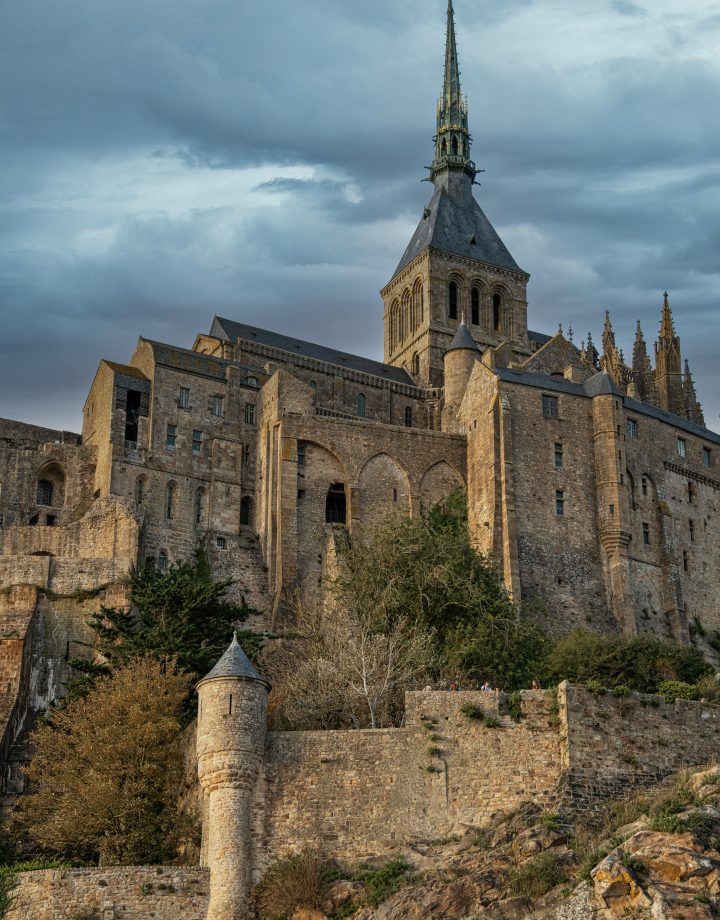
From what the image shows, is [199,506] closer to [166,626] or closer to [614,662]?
[166,626]

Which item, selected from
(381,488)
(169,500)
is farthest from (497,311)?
(169,500)

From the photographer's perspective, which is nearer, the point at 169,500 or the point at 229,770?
the point at 229,770

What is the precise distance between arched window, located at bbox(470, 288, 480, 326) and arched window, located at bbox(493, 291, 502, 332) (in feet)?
4.20

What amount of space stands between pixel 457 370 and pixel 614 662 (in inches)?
1177

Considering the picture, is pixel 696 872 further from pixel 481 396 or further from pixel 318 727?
pixel 481 396

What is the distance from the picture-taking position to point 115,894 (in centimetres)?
3566

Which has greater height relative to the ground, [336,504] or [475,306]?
[475,306]

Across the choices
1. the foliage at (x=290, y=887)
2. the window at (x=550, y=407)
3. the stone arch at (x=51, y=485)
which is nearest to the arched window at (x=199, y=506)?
the stone arch at (x=51, y=485)

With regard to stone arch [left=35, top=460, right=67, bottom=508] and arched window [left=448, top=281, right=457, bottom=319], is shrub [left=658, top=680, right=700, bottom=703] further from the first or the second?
arched window [left=448, top=281, right=457, bottom=319]

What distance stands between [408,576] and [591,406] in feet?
55.4

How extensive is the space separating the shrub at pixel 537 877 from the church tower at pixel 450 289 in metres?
55.8

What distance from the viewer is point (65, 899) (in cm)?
3569

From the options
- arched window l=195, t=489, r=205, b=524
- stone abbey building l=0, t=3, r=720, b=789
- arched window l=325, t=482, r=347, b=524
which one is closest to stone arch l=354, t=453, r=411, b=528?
stone abbey building l=0, t=3, r=720, b=789

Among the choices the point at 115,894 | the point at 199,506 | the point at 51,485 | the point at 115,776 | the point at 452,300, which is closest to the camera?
the point at 115,894
